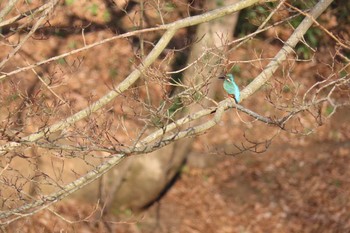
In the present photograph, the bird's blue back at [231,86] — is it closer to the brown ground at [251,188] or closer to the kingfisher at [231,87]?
the kingfisher at [231,87]

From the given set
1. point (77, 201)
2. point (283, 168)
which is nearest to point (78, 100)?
point (77, 201)

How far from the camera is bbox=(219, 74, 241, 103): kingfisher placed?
5.75 metres

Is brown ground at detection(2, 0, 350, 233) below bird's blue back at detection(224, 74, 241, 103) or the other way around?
the other way around

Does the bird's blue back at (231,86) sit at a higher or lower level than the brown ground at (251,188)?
lower

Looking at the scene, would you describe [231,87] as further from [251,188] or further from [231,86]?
[251,188]

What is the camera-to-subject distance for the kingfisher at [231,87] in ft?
18.9

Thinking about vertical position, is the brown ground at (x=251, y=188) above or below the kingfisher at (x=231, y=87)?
above

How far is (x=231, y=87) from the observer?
229 inches

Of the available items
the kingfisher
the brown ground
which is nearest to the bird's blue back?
the kingfisher

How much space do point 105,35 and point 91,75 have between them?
2.94 feet

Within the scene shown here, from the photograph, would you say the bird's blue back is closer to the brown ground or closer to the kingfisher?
the kingfisher

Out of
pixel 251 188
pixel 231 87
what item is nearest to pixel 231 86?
pixel 231 87

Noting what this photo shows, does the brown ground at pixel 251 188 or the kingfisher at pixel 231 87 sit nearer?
the kingfisher at pixel 231 87

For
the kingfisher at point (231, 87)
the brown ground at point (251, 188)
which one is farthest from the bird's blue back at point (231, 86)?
the brown ground at point (251, 188)
